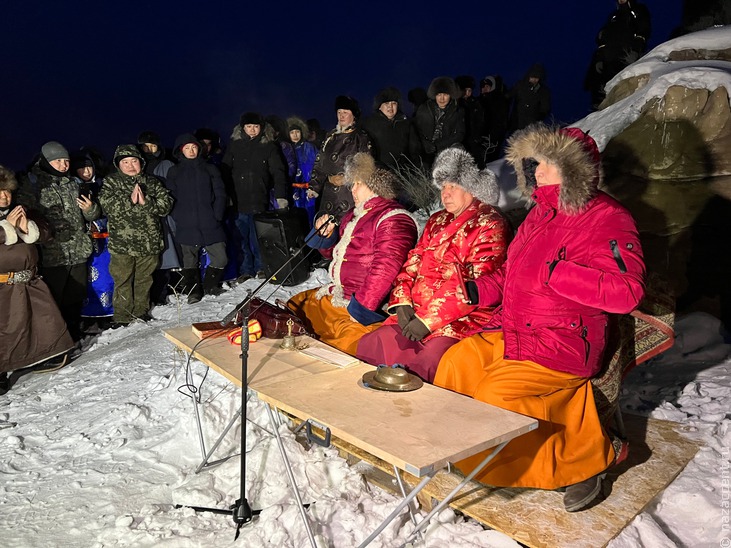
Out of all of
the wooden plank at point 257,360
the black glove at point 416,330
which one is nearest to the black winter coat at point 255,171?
the wooden plank at point 257,360

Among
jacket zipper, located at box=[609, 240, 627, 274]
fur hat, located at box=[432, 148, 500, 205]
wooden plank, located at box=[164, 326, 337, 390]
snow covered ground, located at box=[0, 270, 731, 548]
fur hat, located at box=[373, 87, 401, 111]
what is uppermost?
fur hat, located at box=[373, 87, 401, 111]

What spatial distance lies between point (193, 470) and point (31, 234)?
3023 millimetres

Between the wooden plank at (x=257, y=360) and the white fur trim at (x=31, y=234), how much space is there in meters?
2.48

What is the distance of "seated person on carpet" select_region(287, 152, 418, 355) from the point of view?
12.7 ft

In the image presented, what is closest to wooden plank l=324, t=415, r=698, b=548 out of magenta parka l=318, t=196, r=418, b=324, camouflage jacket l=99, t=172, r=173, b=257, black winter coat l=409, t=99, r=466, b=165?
magenta parka l=318, t=196, r=418, b=324

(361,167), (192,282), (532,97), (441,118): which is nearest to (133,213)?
(192,282)

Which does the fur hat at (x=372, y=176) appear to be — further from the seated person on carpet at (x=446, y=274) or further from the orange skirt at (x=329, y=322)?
the orange skirt at (x=329, y=322)

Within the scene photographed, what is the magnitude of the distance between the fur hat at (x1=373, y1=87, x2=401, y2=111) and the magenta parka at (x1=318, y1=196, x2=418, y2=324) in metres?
3.22

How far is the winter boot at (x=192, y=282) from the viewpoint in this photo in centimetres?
704

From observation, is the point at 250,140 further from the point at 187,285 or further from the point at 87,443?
the point at 87,443

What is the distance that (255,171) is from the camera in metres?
7.25

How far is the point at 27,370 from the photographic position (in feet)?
18.2

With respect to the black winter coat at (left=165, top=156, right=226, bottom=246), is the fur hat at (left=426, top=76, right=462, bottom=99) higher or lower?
higher

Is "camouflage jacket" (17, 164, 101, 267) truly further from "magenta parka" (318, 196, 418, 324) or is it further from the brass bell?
the brass bell
